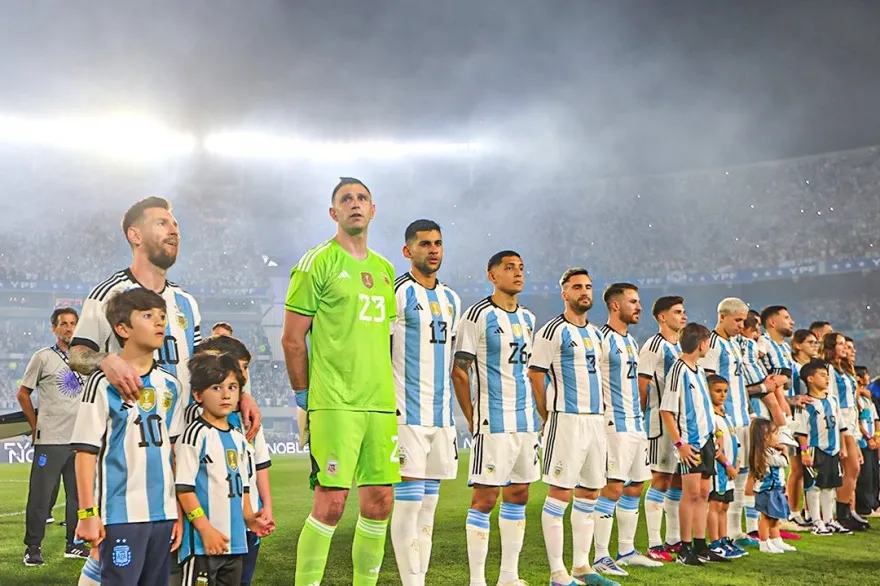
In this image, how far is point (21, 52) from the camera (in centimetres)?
3042

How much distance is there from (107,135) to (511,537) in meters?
32.1

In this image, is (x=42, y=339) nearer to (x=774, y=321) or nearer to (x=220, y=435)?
(x=774, y=321)

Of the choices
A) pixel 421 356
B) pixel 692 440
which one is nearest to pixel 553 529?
pixel 421 356

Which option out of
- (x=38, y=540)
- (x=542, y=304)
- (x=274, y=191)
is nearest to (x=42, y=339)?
(x=274, y=191)

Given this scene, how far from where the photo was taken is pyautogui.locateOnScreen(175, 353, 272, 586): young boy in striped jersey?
413cm

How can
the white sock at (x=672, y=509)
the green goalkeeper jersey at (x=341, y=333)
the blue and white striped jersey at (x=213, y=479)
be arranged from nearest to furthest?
the blue and white striped jersey at (x=213, y=479)
the green goalkeeper jersey at (x=341, y=333)
the white sock at (x=672, y=509)

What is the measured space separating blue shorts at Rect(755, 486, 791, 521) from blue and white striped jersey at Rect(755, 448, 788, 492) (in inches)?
1.3

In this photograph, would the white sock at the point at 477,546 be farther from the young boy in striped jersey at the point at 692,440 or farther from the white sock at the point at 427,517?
the young boy in striped jersey at the point at 692,440

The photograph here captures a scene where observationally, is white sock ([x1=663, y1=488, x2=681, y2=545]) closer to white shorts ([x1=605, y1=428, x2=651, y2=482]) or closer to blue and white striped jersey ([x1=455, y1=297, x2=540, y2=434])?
white shorts ([x1=605, y1=428, x2=651, y2=482])

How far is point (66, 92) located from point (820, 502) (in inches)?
1169

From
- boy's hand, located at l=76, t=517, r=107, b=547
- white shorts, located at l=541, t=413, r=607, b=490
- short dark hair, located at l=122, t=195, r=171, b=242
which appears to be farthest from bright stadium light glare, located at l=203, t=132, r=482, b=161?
boy's hand, located at l=76, t=517, r=107, b=547

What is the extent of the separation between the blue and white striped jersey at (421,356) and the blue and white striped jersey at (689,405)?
275 cm

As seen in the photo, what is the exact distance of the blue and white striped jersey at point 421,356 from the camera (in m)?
5.84

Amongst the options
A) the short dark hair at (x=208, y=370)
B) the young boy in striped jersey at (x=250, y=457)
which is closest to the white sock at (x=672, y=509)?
the young boy in striped jersey at (x=250, y=457)
